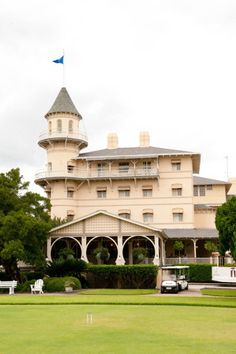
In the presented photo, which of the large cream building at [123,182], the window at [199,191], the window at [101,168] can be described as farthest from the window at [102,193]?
the window at [199,191]

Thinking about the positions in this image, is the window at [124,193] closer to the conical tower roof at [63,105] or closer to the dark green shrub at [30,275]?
the conical tower roof at [63,105]

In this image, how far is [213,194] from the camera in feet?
201

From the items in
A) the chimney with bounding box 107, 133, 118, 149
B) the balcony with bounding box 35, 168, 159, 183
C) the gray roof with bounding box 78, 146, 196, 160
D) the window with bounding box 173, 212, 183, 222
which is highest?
the chimney with bounding box 107, 133, 118, 149

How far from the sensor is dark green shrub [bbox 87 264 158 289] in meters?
39.1

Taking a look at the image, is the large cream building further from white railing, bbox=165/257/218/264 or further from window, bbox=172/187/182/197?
white railing, bbox=165/257/218/264

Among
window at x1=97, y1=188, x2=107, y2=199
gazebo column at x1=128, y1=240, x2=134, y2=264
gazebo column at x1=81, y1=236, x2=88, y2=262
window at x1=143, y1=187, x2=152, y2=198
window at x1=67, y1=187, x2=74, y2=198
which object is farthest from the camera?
window at x1=97, y1=188, x2=107, y2=199

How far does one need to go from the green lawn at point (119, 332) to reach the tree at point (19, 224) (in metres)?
17.9

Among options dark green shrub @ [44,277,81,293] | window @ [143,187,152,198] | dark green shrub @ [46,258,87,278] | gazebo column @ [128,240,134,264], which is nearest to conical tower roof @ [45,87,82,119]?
window @ [143,187,152,198]

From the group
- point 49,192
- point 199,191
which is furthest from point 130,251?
point 199,191

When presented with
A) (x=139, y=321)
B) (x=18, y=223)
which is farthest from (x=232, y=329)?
(x=18, y=223)

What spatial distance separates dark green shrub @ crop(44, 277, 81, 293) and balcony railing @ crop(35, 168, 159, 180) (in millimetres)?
18986

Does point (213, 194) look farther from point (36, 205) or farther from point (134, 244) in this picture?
point (36, 205)

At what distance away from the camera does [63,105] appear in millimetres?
58656

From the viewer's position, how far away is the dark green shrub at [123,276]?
128 feet
